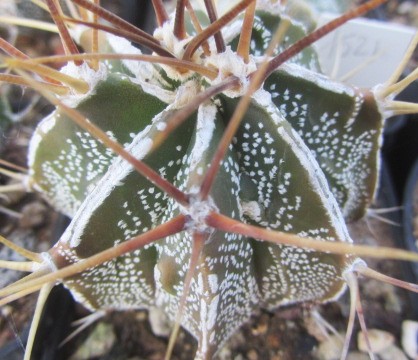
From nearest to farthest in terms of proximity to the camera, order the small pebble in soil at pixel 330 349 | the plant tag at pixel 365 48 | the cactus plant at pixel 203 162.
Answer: the cactus plant at pixel 203 162 → the small pebble in soil at pixel 330 349 → the plant tag at pixel 365 48

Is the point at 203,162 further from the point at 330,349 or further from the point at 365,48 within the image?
the point at 365,48

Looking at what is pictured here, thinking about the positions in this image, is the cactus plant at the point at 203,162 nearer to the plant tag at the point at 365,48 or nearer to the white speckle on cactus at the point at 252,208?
the white speckle on cactus at the point at 252,208

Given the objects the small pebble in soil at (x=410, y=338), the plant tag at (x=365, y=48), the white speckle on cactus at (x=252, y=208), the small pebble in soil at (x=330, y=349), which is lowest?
the small pebble in soil at (x=330, y=349)

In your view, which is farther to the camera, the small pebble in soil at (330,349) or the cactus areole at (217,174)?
the small pebble in soil at (330,349)

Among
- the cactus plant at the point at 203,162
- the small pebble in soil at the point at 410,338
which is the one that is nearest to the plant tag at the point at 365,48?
the cactus plant at the point at 203,162

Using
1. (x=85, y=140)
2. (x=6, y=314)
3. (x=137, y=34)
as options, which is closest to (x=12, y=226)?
(x=6, y=314)

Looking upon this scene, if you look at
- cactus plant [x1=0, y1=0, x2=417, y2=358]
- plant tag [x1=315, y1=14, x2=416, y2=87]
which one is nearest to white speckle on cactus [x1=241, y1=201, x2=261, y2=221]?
cactus plant [x1=0, y1=0, x2=417, y2=358]

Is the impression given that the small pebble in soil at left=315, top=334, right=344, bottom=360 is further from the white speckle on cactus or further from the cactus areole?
the white speckle on cactus
